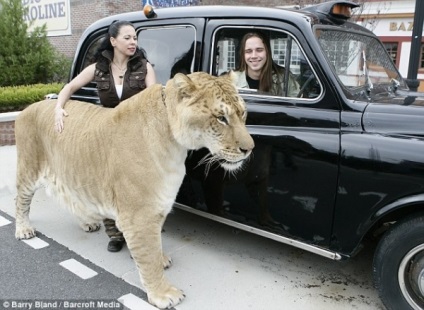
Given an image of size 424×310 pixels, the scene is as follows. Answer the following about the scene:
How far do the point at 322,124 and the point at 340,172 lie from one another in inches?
14.9

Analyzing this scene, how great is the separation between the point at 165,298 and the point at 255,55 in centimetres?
197

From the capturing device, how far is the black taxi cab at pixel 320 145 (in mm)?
2502

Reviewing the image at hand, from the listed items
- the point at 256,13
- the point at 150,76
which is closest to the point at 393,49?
the point at 256,13

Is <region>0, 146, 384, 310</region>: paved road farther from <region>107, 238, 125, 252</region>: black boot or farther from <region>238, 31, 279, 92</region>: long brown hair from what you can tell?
<region>238, 31, 279, 92</region>: long brown hair

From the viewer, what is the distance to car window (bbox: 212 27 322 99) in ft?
9.54

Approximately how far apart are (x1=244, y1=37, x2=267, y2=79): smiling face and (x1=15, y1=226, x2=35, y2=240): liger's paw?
103 inches

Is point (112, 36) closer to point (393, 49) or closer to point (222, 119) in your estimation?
point (222, 119)

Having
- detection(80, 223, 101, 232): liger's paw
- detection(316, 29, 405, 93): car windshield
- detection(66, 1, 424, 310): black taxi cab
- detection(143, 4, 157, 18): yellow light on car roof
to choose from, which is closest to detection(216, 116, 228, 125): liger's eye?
detection(66, 1, 424, 310): black taxi cab

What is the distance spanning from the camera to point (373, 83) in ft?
11.1

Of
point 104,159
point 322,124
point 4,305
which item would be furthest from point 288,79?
point 4,305

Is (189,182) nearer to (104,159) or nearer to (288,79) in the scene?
(104,159)

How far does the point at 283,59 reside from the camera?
3086mm

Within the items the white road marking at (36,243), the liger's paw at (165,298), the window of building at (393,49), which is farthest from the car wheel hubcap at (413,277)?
the window of building at (393,49)

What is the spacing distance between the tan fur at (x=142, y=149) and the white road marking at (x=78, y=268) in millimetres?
412
